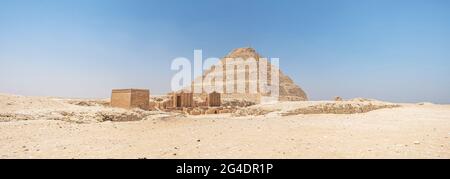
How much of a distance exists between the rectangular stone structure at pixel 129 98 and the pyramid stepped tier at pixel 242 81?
40.3 meters

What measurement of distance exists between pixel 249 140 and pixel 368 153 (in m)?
1.97

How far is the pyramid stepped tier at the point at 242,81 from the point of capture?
→ 228 ft

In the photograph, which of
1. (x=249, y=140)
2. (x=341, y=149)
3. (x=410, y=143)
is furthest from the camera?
(x=249, y=140)

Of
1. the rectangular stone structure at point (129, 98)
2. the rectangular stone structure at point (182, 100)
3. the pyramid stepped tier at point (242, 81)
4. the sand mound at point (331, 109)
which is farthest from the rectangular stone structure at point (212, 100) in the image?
the sand mound at point (331, 109)

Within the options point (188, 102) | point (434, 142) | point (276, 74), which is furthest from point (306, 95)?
point (434, 142)

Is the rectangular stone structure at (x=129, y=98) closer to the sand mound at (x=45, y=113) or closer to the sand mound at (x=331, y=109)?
the sand mound at (x=45, y=113)

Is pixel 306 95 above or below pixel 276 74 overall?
below

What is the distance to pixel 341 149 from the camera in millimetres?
4598

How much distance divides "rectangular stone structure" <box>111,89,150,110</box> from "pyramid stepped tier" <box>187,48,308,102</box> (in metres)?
40.3

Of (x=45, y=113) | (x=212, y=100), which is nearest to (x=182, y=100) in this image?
(x=212, y=100)
